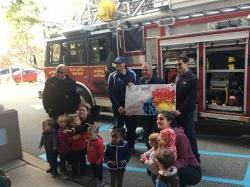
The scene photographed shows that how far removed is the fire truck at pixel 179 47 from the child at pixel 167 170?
3.23 meters

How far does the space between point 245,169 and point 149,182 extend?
151 centimetres

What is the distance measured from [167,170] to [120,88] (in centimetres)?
269

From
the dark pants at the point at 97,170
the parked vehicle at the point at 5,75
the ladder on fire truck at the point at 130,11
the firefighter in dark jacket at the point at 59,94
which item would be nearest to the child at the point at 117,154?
the dark pants at the point at 97,170

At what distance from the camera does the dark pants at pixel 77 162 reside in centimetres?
523

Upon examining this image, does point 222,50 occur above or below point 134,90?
above

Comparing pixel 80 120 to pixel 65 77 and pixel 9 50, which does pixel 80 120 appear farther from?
pixel 9 50

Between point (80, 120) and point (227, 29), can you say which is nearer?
point (80, 120)

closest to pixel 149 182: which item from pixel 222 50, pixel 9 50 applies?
pixel 222 50

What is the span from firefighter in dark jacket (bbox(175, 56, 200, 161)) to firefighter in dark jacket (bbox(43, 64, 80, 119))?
186 centimetres

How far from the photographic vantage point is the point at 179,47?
6910 millimetres

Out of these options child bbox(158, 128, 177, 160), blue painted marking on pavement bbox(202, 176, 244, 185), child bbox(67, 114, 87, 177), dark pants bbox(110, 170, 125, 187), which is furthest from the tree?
child bbox(158, 128, 177, 160)

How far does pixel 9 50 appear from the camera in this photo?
3784cm

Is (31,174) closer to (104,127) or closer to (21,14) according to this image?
(104,127)

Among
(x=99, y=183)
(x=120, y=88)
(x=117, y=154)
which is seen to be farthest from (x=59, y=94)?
(x=117, y=154)
